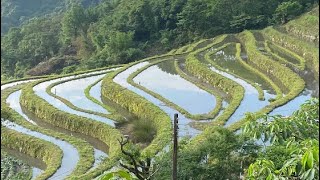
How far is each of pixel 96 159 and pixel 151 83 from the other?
8439 mm

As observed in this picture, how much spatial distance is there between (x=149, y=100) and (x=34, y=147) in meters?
5.54

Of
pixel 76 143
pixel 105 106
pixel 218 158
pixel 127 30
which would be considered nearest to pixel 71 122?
pixel 76 143

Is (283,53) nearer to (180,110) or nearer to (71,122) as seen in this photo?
(180,110)

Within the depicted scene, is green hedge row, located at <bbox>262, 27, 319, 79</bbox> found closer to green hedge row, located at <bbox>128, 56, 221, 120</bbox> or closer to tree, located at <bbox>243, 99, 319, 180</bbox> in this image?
green hedge row, located at <bbox>128, 56, 221, 120</bbox>

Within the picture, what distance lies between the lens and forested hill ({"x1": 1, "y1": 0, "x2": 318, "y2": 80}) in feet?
110

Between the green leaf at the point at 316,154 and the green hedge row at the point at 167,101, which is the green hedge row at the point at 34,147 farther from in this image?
the green leaf at the point at 316,154

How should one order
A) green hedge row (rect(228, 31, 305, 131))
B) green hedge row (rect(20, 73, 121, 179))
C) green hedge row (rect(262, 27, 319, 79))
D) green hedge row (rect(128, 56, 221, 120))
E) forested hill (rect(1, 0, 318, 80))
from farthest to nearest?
forested hill (rect(1, 0, 318, 80)), green hedge row (rect(262, 27, 319, 79)), green hedge row (rect(128, 56, 221, 120)), green hedge row (rect(20, 73, 121, 179)), green hedge row (rect(228, 31, 305, 131))

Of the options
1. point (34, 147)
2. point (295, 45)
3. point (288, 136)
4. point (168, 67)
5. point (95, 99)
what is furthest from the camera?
point (295, 45)

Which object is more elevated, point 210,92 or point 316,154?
point 316,154

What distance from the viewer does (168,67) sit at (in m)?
26.3

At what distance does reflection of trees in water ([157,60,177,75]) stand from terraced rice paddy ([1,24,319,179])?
0.20 feet

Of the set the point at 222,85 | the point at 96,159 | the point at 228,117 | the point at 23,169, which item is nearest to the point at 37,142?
the point at 23,169

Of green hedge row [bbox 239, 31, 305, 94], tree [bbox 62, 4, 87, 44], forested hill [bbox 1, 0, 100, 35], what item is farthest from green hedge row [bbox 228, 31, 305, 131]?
forested hill [bbox 1, 0, 100, 35]

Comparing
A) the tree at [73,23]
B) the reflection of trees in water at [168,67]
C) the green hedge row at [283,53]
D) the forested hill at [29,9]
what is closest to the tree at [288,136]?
the green hedge row at [283,53]
